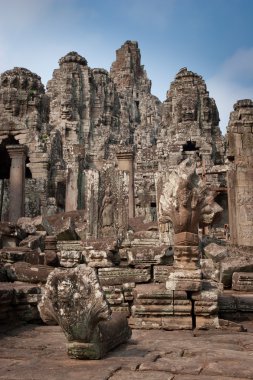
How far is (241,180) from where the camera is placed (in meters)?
10.6

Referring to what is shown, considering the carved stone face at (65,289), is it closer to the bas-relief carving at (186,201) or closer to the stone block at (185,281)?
the stone block at (185,281)

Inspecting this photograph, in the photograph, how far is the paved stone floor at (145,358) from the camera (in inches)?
115

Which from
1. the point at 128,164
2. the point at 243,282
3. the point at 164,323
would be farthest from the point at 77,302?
the point at 128,164

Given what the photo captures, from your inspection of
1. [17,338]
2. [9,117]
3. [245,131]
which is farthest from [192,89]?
[17,338]

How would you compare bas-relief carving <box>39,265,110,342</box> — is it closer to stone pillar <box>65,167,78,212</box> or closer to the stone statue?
the stone statue

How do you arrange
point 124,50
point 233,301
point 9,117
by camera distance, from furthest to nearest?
1. point 124,50
2. point 9,117
3. point 233,301

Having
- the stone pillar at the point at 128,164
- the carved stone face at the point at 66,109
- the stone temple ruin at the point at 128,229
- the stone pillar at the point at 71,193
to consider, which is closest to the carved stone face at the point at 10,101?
the stone temple ruin at the point at 128,229

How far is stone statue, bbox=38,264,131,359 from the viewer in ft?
11.0

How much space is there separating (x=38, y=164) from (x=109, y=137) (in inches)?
1090

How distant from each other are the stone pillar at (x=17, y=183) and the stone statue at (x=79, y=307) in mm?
12313

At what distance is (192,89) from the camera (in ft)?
103

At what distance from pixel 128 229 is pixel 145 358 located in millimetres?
8545

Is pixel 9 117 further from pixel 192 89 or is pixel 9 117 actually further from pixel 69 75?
pixel 69 75

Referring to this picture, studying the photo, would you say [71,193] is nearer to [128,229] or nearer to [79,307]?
[128,229]
